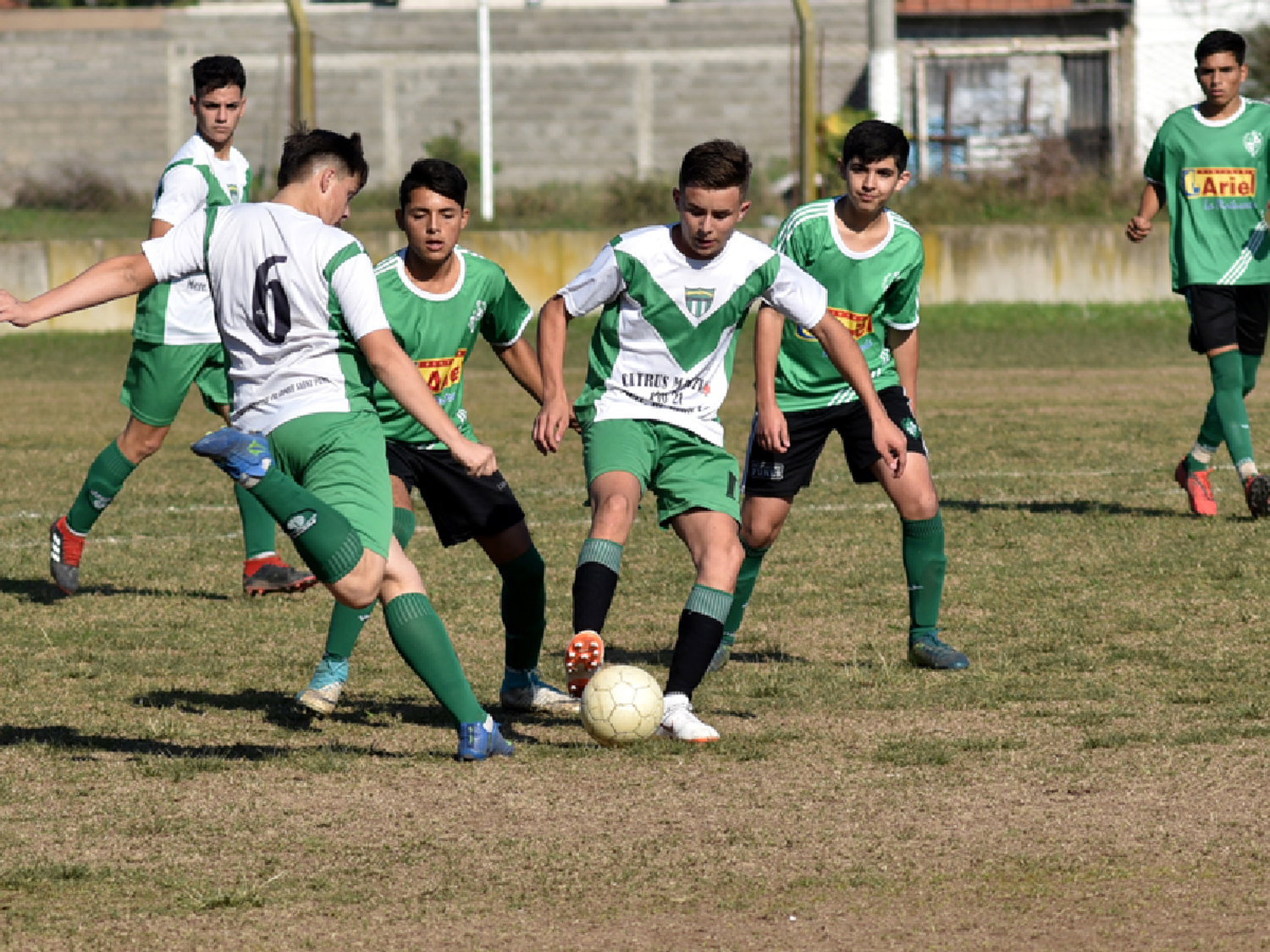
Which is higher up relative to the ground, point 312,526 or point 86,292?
point 86,292

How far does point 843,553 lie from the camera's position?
878 centimetres

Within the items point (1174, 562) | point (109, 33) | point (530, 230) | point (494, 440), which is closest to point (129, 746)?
point (1174, 562)

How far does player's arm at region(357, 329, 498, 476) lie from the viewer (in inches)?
192

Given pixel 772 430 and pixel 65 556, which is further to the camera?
pixel 65 556

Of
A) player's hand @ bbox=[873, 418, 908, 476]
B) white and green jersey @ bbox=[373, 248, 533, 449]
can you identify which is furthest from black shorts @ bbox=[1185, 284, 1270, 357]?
white and green jersey @ bbox=[373, 248, 533, 449]

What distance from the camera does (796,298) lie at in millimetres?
5875

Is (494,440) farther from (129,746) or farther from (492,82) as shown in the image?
(492,82)

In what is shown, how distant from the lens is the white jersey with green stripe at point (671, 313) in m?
5.79

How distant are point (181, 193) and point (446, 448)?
2.99 metres

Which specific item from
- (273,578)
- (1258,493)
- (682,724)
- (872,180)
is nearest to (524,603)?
(682,724)

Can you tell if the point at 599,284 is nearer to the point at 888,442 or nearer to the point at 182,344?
the point at 888,442

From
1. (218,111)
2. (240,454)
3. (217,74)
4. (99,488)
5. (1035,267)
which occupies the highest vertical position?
(217,74)

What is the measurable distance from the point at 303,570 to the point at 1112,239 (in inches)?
536

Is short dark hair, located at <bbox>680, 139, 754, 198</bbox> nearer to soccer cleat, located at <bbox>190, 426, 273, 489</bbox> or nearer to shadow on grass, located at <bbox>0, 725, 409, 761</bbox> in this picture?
soccer cleat, located at <bbox>190, 426, 273, 489</bbox>
